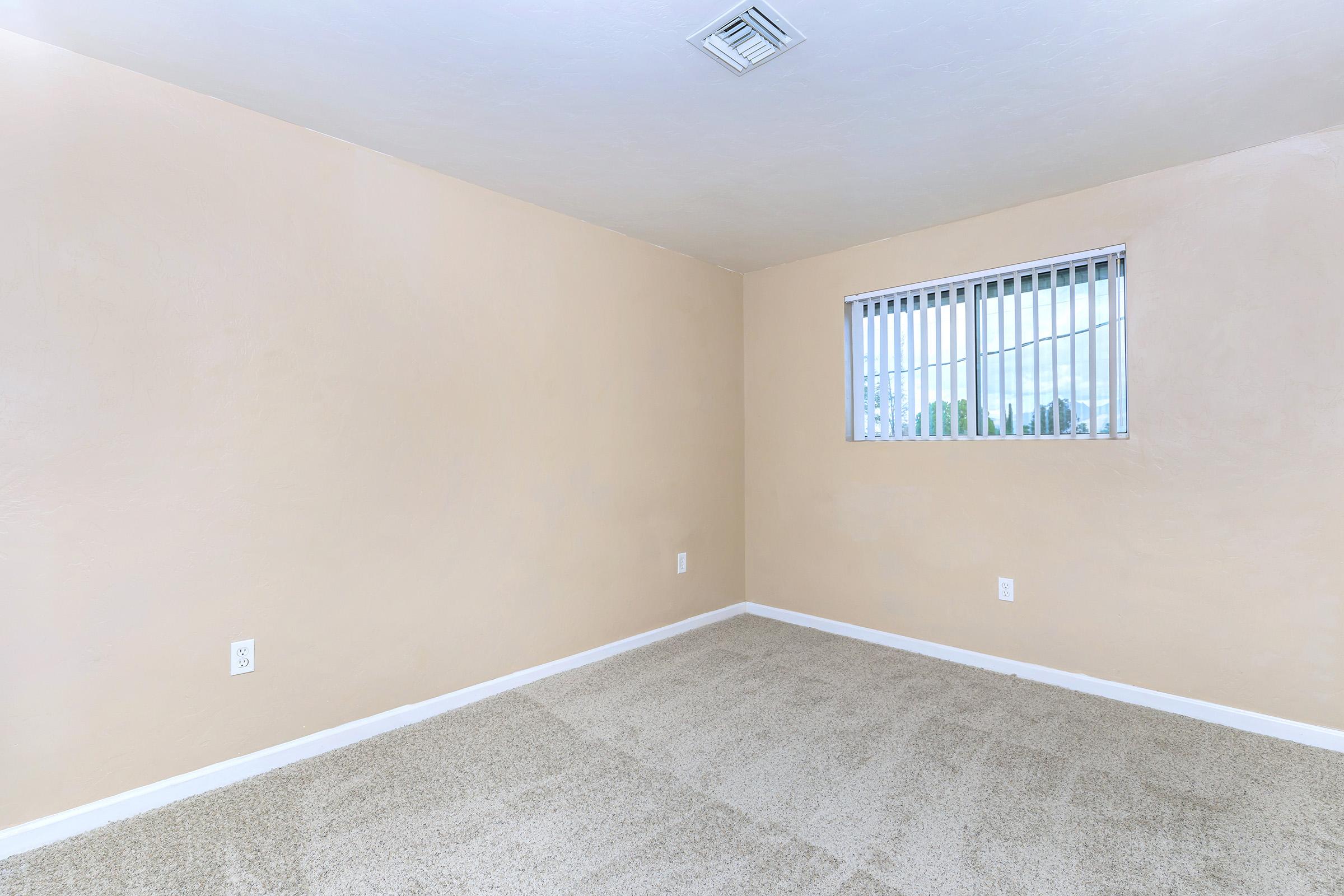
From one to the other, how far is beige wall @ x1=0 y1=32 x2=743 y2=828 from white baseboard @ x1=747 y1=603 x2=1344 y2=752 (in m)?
1.59

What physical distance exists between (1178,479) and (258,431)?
366 cm

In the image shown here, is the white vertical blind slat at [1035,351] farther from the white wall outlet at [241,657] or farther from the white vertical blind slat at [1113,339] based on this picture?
the white wall outlet at [241,657]

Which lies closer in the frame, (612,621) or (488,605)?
(488,605)

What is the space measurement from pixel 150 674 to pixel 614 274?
260 centimetres

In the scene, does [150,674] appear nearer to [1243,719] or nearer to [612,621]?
[612,621]

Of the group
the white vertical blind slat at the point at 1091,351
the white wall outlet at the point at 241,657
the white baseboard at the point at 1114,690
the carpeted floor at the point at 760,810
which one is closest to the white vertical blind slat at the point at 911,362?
the white vertical blind slat at the point at 1091,351

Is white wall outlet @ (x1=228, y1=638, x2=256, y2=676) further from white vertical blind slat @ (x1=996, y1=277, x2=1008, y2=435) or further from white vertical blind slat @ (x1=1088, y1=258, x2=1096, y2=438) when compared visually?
white vertical blind slat @ (x1=1088, y1=258, x2=1096, y2=438)

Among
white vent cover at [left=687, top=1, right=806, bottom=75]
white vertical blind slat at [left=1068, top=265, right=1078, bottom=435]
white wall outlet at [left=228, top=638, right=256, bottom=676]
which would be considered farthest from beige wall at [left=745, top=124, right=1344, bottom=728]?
white wall outlet at [left=228, top=638, right=256, bottom=676]

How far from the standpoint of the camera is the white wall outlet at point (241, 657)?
211 centimetres

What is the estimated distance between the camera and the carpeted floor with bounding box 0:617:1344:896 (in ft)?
5.33

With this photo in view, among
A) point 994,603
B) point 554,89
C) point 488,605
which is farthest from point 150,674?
point 994,603

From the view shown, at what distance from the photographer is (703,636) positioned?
12.2ft

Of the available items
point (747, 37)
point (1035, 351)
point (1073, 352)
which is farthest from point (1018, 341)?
point (747, 37)

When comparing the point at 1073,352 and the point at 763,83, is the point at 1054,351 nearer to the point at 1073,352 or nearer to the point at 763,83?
the point at 1073,352
